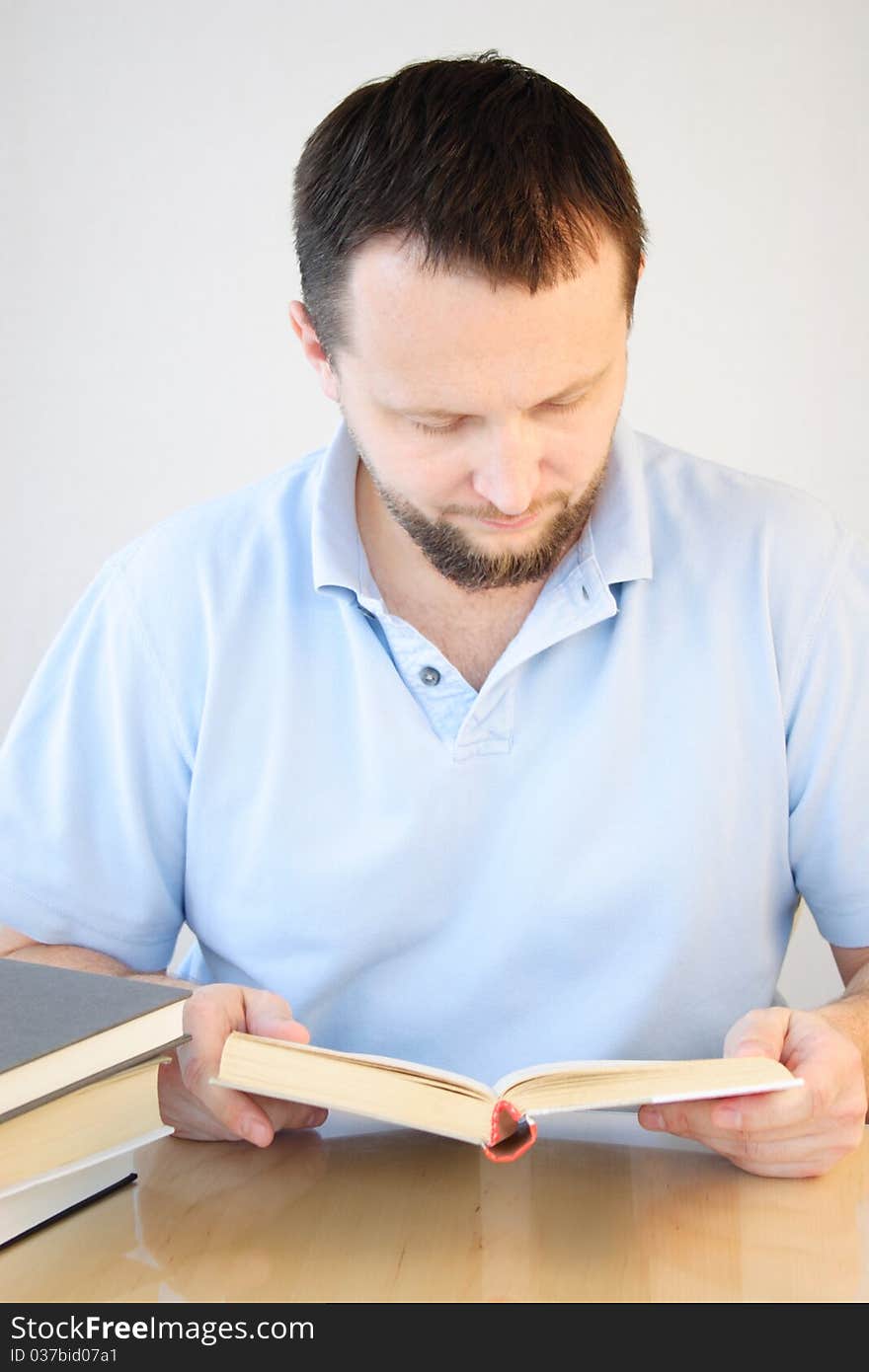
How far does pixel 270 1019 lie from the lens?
100cm

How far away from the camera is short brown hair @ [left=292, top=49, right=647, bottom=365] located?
1.08 m

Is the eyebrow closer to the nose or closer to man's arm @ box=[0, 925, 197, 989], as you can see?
the nose

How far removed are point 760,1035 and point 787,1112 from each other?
5cm

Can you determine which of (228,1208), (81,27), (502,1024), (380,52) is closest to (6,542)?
(81,27)

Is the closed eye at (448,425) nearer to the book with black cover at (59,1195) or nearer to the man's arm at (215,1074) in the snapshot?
the man's arm at (215,1074)

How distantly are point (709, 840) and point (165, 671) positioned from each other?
489 mm

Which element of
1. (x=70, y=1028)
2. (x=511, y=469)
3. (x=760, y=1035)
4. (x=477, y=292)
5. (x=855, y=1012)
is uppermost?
(x=477, y=292)

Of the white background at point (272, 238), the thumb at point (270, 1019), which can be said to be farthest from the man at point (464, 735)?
the white background at point (272, 238)

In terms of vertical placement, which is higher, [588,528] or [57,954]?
[588,528]

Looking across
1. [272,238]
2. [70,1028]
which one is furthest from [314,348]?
[272,238]

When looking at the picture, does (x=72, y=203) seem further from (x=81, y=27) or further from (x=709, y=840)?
(x=709, y=840)

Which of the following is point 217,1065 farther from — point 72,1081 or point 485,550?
point 485,550

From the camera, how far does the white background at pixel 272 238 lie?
2645 millimetres

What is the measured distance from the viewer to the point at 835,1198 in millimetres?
915
